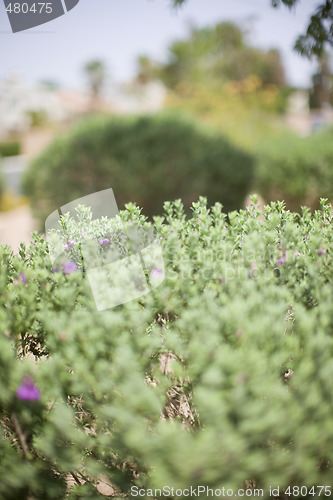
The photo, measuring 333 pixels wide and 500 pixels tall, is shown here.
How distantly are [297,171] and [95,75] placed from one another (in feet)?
155

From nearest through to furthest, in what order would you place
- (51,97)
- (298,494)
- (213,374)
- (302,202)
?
(213,374) < (298,494) < (302,202) < (51,97)

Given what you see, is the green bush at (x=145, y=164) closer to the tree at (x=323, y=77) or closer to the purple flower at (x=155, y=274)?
the tree at (x=323, y=77)

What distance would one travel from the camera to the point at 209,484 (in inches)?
65.6

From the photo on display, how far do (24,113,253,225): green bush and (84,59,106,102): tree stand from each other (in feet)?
141

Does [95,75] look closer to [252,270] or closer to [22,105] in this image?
[22,105]

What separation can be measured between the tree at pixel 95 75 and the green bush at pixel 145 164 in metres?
42.9

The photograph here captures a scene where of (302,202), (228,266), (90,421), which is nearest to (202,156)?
(302,202)

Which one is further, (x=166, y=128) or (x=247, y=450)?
(x=166, y=128)

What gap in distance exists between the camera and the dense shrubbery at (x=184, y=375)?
1.53m

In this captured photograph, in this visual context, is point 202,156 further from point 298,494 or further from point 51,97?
point 51,97

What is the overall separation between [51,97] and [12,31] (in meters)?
61.8

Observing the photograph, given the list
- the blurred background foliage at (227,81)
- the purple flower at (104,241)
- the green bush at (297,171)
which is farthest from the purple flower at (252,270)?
the blurred background foliage at (227,81)

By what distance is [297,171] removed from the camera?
8094 millimetres

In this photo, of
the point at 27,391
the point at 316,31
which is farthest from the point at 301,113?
the point at 27,391
